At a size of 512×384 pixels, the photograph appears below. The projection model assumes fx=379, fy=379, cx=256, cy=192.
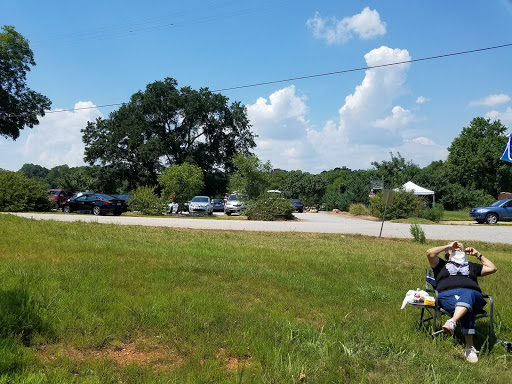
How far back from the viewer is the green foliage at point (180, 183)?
2986 cm

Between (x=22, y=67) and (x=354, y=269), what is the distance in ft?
138

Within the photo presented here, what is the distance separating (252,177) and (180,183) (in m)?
6.20

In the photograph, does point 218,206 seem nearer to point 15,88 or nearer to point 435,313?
point 15,88

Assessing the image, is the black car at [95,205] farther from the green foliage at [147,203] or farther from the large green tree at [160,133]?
the large green tree at [160,133]

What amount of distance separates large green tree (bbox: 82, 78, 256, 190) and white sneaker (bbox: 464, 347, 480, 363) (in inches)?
1844

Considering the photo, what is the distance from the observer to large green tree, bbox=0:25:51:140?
3609cm

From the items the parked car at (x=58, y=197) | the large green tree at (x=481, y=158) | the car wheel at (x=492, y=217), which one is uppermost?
the large green tree at (x=481, y=158)

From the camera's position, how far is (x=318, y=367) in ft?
10.4

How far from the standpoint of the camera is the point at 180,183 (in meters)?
30.1

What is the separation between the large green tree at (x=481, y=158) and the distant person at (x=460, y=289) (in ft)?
210

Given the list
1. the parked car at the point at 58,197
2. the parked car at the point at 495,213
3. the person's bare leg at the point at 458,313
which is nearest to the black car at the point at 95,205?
the parked car at the point at 58,197

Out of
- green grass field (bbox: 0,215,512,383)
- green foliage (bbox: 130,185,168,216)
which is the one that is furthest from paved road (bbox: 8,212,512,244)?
green grass field (bbox: 0,215,512,383)

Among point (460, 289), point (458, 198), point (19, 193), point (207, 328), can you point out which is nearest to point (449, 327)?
point (460, 289)

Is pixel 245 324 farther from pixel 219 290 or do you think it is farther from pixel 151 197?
pixel 151 197
